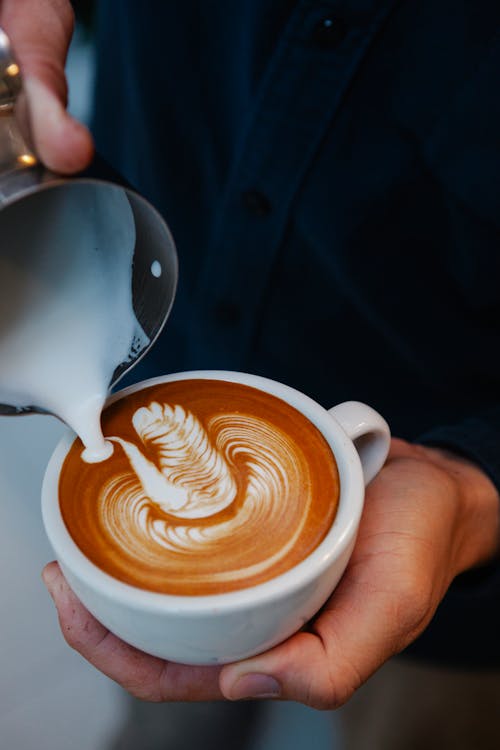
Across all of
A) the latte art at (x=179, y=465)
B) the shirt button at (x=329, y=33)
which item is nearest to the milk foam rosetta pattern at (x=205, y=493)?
the latte art at (x=179, y=465)

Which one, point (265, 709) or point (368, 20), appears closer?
point (368, 20)

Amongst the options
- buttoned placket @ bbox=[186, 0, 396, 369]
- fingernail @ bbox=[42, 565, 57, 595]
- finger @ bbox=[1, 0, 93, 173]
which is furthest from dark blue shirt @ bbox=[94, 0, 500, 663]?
fingernail @ bbox=[42, 565, 57, 595]

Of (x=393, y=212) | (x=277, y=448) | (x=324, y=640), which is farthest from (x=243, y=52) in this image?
(x=324, y=640)

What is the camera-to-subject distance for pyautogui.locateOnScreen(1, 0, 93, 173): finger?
62 cm

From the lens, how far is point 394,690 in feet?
5.34

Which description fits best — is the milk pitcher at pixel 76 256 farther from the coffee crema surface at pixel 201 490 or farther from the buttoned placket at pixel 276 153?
the buttoned placket at pixel 276 153

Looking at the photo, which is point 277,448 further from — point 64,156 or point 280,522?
point 64,156

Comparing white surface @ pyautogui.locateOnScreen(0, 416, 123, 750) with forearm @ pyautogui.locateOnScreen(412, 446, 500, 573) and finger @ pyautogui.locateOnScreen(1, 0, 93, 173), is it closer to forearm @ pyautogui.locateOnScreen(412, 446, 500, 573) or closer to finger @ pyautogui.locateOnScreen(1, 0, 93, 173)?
forearm @ pyautogui.locateOnScreen(412, 446, 500, 573)

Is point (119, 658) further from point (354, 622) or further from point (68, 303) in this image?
A: point (68, 303)

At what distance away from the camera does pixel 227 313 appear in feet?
4.11

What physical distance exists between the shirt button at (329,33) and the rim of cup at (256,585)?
51 centimetres

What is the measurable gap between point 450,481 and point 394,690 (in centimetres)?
88

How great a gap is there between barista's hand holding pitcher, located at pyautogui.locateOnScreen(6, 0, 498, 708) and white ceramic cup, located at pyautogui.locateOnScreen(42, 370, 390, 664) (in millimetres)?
46

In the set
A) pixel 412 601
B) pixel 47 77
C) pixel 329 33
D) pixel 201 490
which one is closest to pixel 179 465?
pixel 201 490
